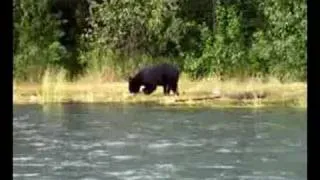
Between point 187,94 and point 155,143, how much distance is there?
0.70 feet

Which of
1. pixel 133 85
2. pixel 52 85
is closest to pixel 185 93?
pixel 133 85

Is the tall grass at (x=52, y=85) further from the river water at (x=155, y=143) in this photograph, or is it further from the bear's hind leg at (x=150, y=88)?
the bear's hind leg at (x=150, y=88)

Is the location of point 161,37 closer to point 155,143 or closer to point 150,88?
point 150,88

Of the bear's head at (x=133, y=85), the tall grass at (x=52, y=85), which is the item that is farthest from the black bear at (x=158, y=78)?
the tall grass at (x=52, y=85)

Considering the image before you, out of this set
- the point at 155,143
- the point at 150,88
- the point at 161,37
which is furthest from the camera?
the point at 150,88

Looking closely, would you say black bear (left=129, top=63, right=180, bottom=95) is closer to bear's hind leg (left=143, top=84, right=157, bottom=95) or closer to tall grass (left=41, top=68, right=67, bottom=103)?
bear's hind leg (left=143, top=84, right=157, bottom=95)

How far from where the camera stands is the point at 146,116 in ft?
4.36

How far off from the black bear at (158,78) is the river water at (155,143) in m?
0.07

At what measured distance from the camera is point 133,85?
1.26 m

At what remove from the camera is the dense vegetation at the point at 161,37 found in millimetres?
1179

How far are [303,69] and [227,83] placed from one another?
1.04 feet

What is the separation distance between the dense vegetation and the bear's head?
26 millimetres
